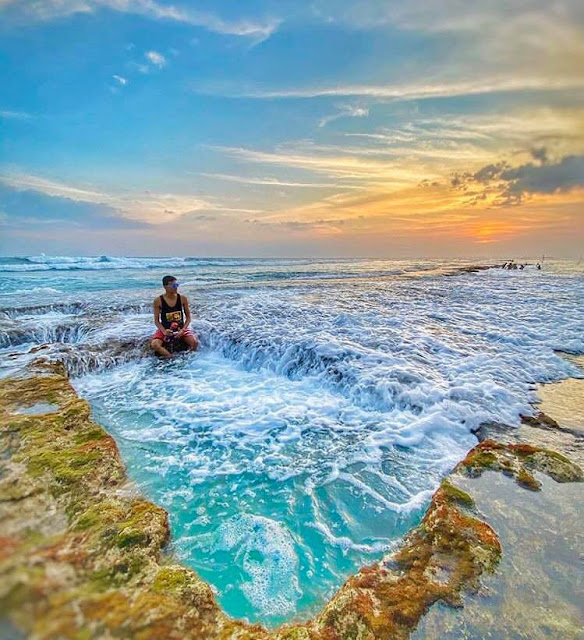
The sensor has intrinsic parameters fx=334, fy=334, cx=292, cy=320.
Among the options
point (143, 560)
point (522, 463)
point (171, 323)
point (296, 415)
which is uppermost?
A: point (171, 323)

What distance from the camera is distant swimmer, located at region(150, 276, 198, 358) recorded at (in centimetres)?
830

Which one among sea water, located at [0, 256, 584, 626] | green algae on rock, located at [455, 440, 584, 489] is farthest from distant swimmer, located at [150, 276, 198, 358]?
green algae on rock, located at [455, 440, 584, 489]

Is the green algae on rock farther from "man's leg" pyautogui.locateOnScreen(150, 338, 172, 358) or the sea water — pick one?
"man's leg" pyautogui.locateOnScreen(150, 338, 172, 358)

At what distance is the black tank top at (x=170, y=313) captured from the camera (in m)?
8.51

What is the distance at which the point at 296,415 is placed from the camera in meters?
5.38

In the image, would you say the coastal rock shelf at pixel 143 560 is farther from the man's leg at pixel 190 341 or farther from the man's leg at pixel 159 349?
the man's leg at pixel 190 341

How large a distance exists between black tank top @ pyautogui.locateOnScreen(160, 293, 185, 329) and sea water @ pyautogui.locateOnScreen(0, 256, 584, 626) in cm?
86

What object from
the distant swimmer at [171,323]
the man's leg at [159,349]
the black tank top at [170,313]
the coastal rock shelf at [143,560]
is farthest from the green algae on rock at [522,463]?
the black tank top at [170,313]

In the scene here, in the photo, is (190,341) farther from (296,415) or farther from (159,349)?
(296,415)

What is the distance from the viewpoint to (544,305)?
13.9 meters

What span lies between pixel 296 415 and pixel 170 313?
15.9 ft

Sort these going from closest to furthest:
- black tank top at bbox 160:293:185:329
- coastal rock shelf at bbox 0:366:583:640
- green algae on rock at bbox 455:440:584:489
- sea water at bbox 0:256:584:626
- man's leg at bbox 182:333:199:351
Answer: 1. coastal rock shelf at bbox 0:366:583:640
2. sea water at bbox 0:256:584:626
3. green algae on rock at bbox 455:440:584:489
4. black tank top at bbox 160:293:185:329
5. man's leg at bbox 182:333:199:351

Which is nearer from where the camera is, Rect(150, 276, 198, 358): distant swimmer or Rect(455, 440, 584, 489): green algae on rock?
Rect(455, 440, 584, 489): green algae on rock

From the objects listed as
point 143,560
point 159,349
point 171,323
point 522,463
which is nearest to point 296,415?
point 522,463
